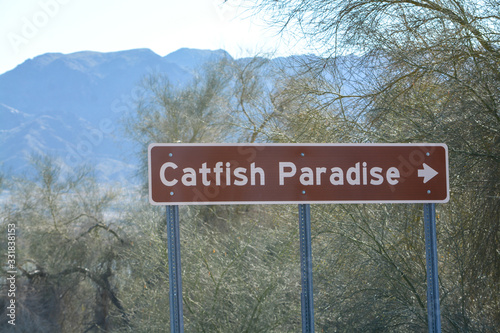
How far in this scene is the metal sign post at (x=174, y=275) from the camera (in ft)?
8.74

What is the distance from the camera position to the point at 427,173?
2.93m

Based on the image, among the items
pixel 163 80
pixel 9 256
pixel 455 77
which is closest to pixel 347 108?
pixel 455 77

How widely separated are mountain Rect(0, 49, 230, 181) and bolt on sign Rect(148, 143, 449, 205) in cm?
6369

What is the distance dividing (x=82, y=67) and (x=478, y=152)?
142 m

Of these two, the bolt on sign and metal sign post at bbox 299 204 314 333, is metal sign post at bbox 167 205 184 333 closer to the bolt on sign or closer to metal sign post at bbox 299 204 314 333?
the bolt on sign

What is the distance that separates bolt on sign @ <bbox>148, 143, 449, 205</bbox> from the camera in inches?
111

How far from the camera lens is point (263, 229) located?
32.0 feet

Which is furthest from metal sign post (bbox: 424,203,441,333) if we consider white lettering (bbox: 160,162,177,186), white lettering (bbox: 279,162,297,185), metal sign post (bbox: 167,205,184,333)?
white lettering (bbox: 160,162,177,186)

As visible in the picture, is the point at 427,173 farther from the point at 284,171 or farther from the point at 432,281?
the point at 284,171

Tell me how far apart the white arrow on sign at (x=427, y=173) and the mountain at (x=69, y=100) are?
209ft

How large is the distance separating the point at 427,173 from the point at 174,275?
1315 millimetres

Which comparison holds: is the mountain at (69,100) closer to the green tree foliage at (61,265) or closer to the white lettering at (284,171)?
the green tree foliage at (61,265)

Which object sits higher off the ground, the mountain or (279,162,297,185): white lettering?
the mountain

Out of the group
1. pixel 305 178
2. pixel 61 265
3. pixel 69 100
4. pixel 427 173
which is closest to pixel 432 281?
pixel 427 173
